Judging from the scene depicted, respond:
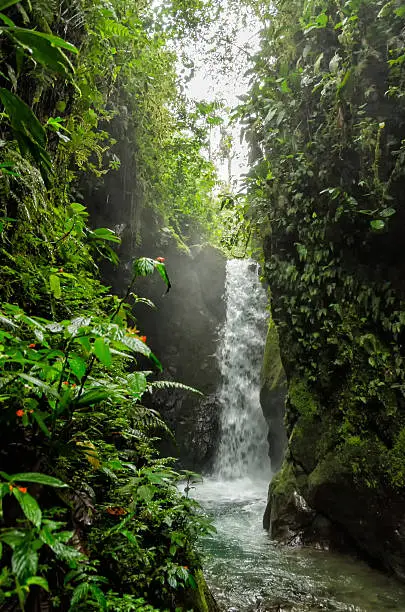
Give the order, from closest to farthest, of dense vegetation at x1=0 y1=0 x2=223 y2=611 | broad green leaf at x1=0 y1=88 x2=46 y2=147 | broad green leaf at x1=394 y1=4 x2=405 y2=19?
1. broad green leaf at x1=0 y1=88 x2=46 y2=147
2. dense vegetation at x1=0 y1=0 x2=223 y2=611
3. broad green leaf at x1=394 y1=4 x2=405 y2=19

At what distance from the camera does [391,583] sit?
164 inches

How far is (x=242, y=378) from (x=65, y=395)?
38.3 feet

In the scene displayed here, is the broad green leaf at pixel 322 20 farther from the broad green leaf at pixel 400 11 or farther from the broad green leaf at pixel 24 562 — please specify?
the broad green leaf at pixel 24 562

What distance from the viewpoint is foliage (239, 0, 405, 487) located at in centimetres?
464

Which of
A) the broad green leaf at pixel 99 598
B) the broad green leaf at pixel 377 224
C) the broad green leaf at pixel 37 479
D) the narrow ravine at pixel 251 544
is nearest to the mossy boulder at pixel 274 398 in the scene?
the narrow ravine at pixel 251 544

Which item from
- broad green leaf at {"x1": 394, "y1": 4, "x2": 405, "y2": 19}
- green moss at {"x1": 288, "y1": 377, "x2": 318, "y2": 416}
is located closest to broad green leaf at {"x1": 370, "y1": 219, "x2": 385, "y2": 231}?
broad green leaf at {"x1": 394, "y1": 4, "x2": 405, "y2": 19}

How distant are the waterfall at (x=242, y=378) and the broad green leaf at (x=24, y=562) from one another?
1068 centimetres

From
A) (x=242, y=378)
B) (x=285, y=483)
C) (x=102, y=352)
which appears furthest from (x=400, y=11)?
(x=242, y=378)

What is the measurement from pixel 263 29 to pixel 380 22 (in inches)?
99.8

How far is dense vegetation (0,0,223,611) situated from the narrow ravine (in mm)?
730

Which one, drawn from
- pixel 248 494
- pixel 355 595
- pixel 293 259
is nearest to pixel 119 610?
pixel 355 595

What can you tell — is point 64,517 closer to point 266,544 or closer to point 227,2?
point 266,544

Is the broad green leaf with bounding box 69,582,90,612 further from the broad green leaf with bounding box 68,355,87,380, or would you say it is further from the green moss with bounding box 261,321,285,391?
the green moss with bounding box 261,321,285,391

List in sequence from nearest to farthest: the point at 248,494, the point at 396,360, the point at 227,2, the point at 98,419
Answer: the point at 98,419 < the point at 396,360 < the point at 227,2 < the point at 248,494
